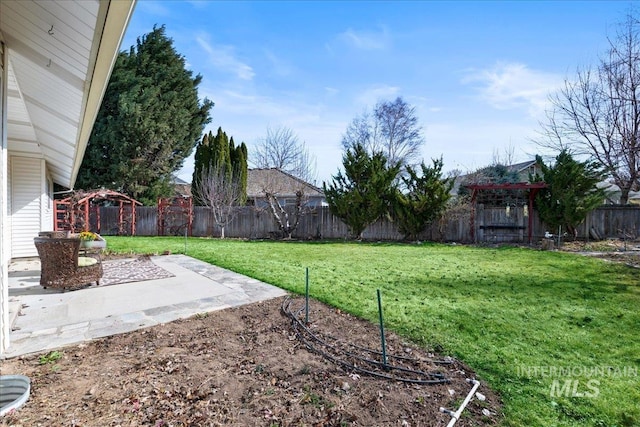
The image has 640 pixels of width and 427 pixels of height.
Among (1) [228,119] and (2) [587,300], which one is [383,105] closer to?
(1) [228,119]

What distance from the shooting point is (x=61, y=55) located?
255 cm

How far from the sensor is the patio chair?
454 cm

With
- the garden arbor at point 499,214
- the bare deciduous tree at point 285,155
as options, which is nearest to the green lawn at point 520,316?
the garden arbor at point 499,214

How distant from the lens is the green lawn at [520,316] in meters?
2.23

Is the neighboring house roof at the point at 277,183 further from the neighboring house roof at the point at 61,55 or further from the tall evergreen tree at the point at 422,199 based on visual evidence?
the neighboring house roof at the point at 61,55

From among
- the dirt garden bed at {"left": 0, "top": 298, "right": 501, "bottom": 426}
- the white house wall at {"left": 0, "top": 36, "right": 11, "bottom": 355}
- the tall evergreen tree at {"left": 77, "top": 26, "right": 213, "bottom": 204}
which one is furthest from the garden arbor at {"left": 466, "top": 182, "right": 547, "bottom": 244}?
the tall evergreen tree at {"left": 77, "top": 26, "right": 213, "bottom": 204}

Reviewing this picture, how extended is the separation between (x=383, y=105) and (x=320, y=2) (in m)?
17.1

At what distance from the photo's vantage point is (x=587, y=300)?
4410mm

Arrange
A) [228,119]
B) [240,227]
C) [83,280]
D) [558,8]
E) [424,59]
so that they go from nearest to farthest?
[83,280], [558,8], [424,59], [240,227], [228,119]

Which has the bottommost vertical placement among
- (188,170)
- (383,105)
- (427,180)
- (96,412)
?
(96,412)

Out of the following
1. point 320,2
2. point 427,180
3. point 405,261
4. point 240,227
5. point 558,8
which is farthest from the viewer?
point 240,227

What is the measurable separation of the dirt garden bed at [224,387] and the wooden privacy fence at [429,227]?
10.5 meters

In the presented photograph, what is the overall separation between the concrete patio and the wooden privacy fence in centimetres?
808

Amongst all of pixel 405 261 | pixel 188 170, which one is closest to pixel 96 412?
pixel 405 261
